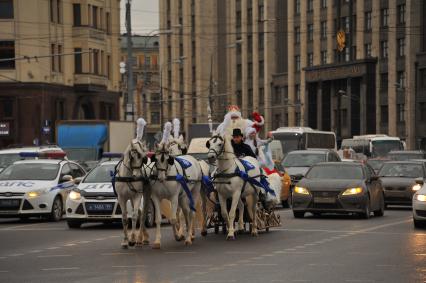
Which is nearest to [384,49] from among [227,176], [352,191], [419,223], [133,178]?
[352,191]

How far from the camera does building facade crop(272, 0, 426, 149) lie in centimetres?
9689

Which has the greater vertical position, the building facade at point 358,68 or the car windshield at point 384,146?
the building facade at point 358,68

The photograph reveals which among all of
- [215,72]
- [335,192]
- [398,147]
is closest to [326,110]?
[215,72]

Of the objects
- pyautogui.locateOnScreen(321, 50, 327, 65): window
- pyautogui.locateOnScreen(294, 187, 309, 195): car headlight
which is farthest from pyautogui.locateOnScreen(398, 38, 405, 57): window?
pyautogui.locateOnScreen(294, 187, 309, 195): car headlight

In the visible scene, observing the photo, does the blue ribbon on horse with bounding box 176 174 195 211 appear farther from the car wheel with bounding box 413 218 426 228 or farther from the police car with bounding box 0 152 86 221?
the police car with bounding box 0 152 86 221

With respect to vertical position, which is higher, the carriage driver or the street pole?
the street pole

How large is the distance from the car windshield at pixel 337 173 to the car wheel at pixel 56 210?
21.3 feet

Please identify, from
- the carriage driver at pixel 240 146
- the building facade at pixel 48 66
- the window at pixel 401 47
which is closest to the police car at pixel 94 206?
the carriage driver at pixel 240 146

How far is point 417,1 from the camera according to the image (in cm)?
9606

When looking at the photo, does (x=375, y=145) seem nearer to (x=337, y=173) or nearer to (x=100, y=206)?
(x=337, y=173)

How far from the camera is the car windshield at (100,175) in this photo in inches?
1069

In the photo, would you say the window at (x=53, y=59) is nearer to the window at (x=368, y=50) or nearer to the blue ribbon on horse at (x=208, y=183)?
Result: the window at (x=368, y=50)

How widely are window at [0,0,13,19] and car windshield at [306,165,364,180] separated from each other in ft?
161

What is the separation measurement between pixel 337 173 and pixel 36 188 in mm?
7765
